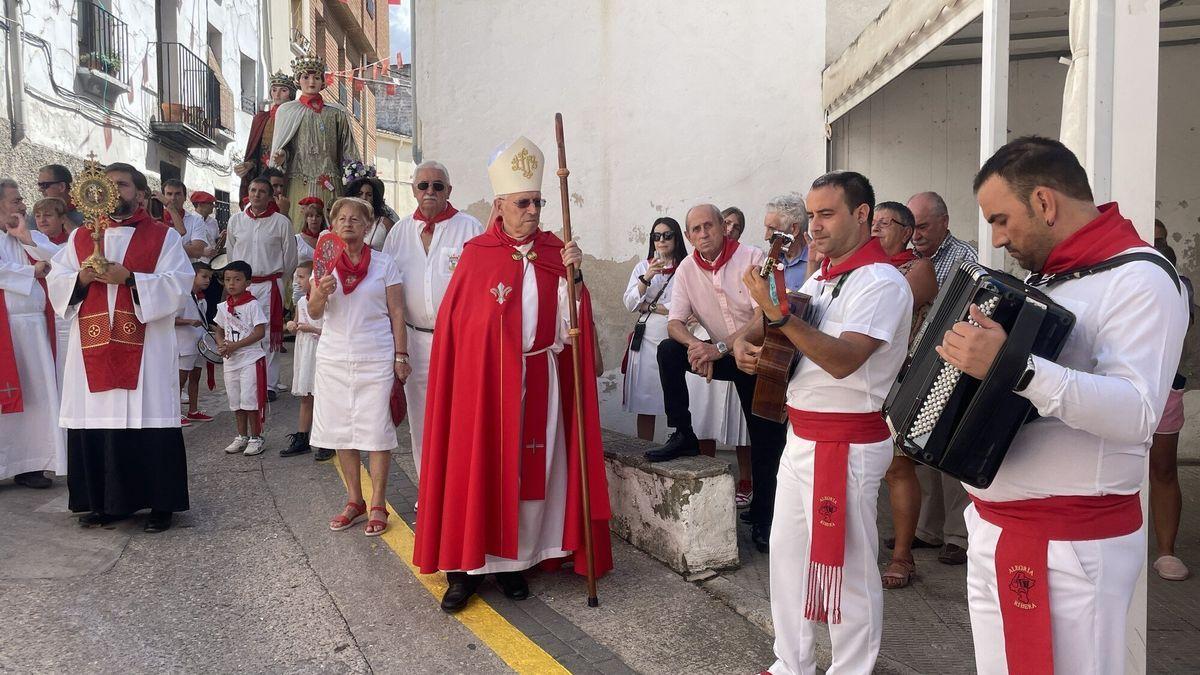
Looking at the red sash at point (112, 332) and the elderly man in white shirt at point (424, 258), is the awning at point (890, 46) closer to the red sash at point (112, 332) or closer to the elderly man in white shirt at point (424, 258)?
the elderly man in white shirt at point (424, 258)

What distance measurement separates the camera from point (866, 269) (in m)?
3.18

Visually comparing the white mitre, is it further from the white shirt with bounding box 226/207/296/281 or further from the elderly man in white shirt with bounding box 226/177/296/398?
the white shirt with bounding box 226/207/296/281

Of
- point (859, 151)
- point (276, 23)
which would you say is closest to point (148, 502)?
point (859, 151)

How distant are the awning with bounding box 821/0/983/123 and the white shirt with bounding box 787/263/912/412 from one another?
7.60ft

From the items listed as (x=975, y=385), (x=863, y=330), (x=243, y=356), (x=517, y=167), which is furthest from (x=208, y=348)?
(x=975, y=385)

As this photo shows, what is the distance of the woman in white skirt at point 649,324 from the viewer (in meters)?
6.81

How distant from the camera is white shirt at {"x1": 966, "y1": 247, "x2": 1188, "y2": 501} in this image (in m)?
2.02

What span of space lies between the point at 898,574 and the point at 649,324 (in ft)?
9.79

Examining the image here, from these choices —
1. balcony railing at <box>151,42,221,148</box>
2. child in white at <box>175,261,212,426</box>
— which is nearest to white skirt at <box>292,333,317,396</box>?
child in white at <box>175,261,212,426</box>

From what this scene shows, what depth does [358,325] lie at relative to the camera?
213 inches

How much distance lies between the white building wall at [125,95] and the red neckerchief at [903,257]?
11.2 m

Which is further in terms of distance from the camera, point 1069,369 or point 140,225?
point 140,225

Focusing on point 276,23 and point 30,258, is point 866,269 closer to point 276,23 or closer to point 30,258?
point 30,258

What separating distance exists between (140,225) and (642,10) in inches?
185
